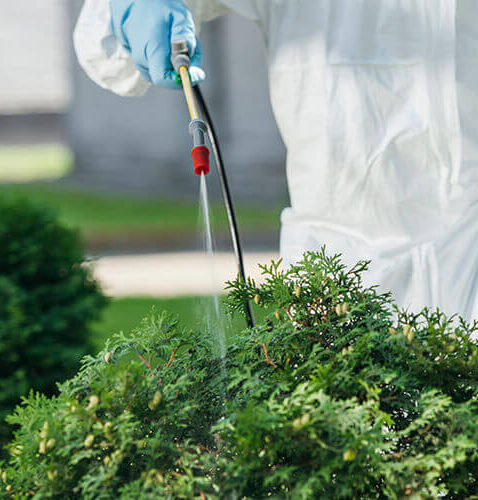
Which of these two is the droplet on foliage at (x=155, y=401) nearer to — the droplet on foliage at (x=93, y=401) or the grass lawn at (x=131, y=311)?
the droplet on foliage at (x=93, y=401)

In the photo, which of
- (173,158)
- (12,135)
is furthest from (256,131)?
(12,135)

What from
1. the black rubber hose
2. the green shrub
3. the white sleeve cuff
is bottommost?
the green shrub

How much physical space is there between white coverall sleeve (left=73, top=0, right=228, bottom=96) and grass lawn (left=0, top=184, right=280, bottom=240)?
20.6 feet

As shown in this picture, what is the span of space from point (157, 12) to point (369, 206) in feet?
2.59

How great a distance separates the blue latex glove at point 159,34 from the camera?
1926 mm

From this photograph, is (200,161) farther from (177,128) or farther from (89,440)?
(177,128)

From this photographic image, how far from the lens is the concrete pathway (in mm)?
7086

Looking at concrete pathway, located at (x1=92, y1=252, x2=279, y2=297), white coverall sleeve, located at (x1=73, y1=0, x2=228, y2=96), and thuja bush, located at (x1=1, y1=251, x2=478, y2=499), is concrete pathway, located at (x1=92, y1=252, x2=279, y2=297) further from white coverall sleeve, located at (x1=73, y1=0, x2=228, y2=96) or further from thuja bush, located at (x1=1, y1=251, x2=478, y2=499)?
thuja bush, located at (x1=1, y1=251, x2=478, y2=499)

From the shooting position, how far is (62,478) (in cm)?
111

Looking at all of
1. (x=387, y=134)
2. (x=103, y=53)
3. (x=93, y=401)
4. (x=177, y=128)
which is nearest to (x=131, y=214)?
(x=177, y=128)

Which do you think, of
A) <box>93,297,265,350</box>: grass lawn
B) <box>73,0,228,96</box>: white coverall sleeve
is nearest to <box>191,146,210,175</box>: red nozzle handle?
<box>73,0,228,96</box>: white coverall sleeve

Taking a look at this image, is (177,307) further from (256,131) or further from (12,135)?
(12,135)

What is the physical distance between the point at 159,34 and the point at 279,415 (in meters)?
1.23

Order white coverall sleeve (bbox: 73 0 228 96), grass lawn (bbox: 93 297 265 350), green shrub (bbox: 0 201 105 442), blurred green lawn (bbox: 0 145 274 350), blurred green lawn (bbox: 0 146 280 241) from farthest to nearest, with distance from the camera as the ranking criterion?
blurred green lawn (bbox: 0 146 280 241)
blurred green lawn (bbox: 0 145 274 350)
grass lawn (bbox: 93 297 265 350)
green shrub (bbox: 0 201 105 442)
white coverall sleeve (bbox: 73 0 228 96)
